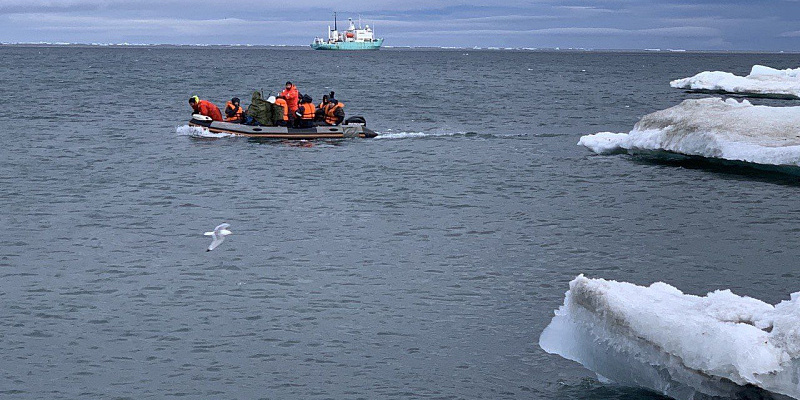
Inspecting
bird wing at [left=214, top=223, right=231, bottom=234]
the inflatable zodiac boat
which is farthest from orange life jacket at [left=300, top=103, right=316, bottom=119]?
bird wing at [left=214, top=223, right=231, bottom=234]

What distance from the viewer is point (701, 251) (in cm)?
1767

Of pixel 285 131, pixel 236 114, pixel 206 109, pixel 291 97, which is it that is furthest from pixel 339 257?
pixel 206 109

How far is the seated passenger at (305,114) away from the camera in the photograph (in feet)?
108

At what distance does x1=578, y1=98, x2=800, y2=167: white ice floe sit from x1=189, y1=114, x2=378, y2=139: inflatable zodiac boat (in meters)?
9.62

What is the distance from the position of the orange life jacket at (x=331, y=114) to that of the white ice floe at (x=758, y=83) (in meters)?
36.9

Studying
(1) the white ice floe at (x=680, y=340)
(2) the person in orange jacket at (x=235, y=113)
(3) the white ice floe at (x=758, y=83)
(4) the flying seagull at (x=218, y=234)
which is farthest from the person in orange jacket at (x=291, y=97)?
(3) the white ice floe at (x=758, y=83)

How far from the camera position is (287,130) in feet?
110

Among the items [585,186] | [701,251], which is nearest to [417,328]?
[701,251]

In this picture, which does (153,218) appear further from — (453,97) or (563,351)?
(453,97)

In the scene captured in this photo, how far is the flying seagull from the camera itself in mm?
17719

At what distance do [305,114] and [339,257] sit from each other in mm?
16949

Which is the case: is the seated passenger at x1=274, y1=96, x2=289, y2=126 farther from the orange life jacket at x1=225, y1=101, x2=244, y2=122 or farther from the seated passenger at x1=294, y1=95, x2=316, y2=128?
the orange life jacket at x1=225, y1=101, x2=244, y2=122

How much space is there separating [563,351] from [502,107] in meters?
47.2

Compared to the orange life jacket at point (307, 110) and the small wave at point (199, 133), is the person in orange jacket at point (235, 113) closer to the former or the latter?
the small wave at point (199, 133)
